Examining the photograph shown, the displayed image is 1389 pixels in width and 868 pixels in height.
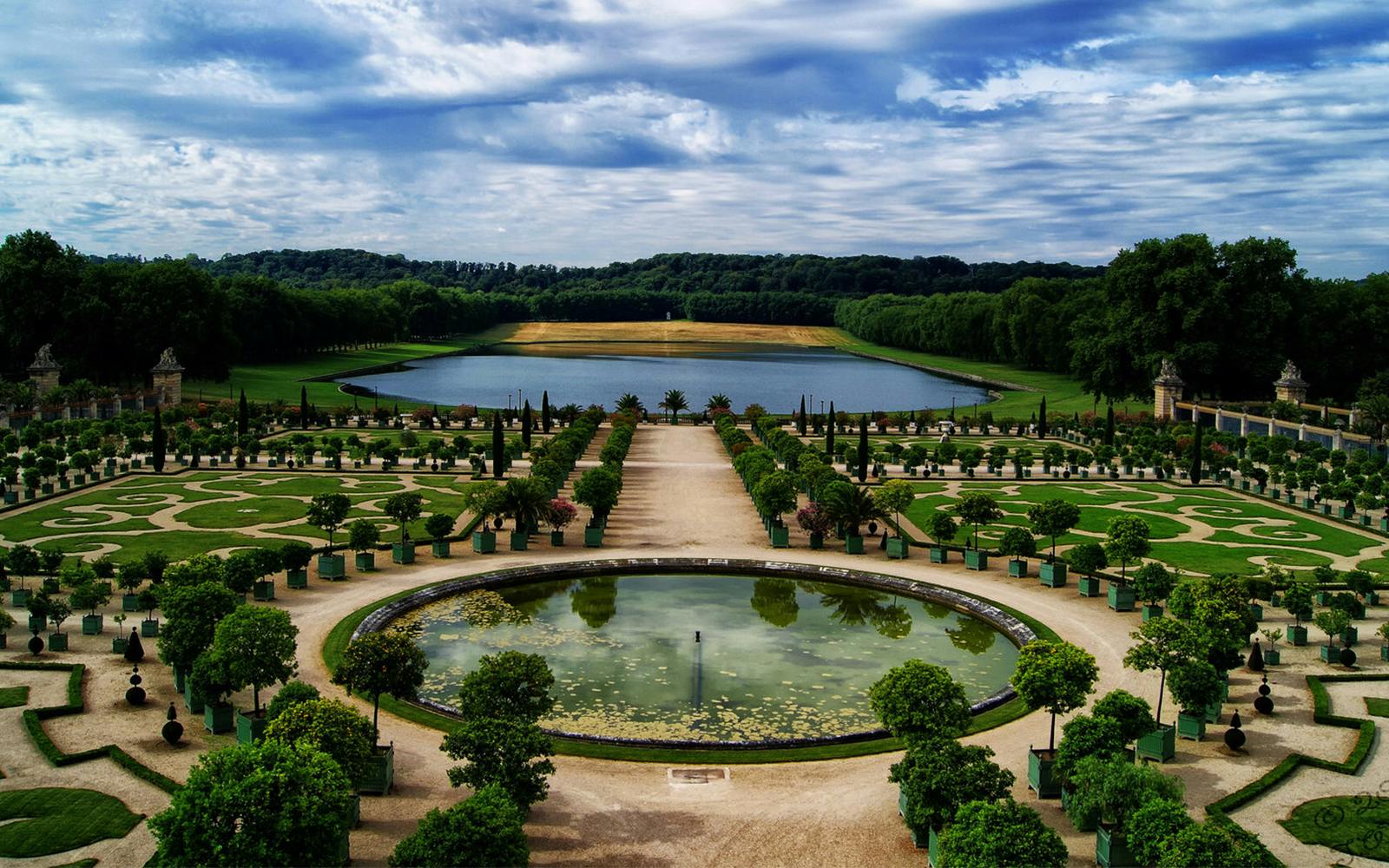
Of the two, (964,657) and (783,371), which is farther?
(783,371)

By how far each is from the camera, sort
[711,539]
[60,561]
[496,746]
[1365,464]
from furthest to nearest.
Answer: [1365,464] → [711,539] → [60,561] → [496,746]

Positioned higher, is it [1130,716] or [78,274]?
[78,274]

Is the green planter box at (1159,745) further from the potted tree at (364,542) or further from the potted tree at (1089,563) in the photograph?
the potted tree at (364,542)

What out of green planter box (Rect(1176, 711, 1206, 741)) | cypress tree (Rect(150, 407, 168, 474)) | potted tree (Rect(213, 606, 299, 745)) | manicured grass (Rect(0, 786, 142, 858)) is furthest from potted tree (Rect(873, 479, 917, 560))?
cypress tree (Rect(150, 407, 168, 474))

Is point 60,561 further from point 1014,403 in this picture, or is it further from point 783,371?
point 783,371

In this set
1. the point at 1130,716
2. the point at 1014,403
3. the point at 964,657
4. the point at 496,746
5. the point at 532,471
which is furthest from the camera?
the point at 1014,403

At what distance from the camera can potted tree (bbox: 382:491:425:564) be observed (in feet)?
123

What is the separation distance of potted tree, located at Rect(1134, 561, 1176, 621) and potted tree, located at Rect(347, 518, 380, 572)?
22938 millimetres

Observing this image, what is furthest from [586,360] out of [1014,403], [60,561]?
[60,561]

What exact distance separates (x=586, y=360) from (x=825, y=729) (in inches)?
5651

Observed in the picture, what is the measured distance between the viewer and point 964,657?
96.7 feet

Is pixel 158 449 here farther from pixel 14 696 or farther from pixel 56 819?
pixel 56 819

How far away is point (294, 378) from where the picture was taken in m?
111

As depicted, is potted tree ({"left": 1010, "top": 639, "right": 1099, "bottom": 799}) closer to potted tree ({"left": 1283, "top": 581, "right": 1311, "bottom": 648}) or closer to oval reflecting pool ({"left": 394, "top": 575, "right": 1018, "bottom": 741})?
oval reflecting pool ({"left": 394, "top": 575, "right": 1018, "bottom": 741})
